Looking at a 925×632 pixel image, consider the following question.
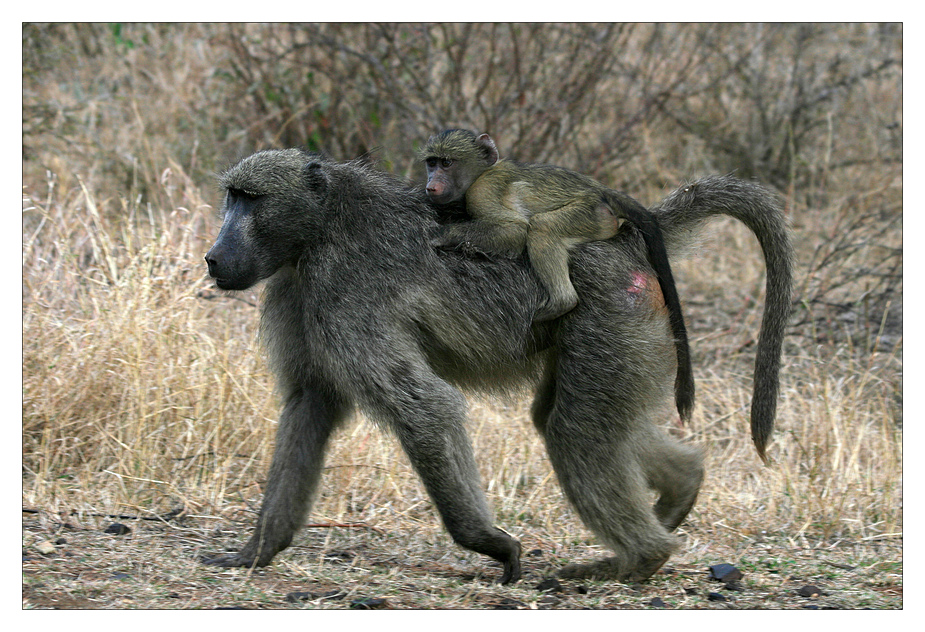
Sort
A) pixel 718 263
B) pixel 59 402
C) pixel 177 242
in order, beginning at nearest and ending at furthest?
A: pixel 59 402, pixel 177 242, pixel 718 263

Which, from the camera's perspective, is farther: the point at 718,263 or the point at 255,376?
the point at 718,263

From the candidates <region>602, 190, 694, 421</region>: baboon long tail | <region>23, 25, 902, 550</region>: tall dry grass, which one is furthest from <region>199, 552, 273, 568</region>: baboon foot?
<region>602, 190, 694, 421</region>: baboon long tail

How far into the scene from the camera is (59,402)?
13.7 feet

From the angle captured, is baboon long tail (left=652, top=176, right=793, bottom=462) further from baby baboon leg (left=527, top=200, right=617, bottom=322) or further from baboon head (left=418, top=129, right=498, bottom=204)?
baboon head (left=418, top=129, right=498, bottom=204)

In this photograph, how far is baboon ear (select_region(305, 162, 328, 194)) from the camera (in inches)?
127

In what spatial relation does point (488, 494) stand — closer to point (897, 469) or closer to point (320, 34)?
point (897, 469)

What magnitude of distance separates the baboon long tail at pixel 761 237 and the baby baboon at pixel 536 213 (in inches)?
6.8

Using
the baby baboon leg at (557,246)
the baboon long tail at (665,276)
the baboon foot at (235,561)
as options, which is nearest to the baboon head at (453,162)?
the baby baboon leg at (557,246)

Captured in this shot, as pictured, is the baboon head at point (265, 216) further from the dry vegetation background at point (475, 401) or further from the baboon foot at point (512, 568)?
the baboon foot at point (512, 568)

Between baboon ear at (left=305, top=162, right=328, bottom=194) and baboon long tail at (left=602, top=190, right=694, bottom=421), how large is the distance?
3.04 ft

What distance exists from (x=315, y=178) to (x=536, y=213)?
73 cm

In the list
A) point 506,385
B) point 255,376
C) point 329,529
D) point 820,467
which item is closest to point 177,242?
point 255,376

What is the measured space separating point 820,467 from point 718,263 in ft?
9.12

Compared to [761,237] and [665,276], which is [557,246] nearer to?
[665,276]
